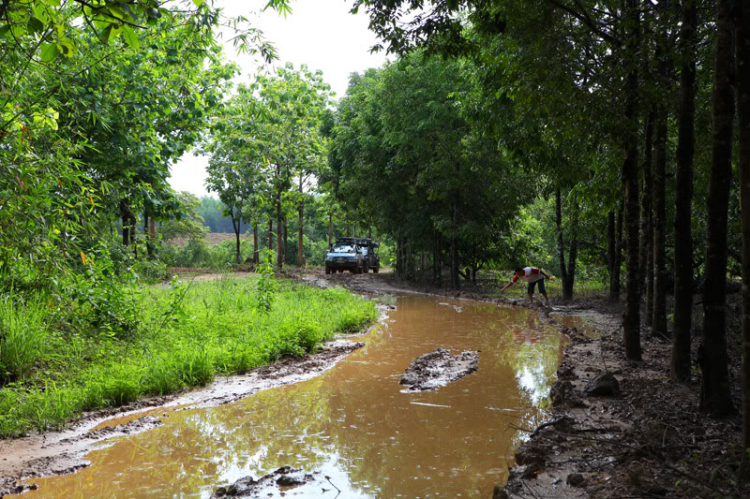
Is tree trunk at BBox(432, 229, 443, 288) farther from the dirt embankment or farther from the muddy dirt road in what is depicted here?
the dirt embankment

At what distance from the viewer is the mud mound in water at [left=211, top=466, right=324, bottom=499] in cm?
433

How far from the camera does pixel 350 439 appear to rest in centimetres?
574

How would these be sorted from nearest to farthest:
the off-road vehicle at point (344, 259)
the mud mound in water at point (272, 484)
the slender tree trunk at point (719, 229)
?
1. the mud mound in water at point (272, 484)
2. the slender tree trunk at point (719, 229)
3. the off-road vehicle at point (344, 259)

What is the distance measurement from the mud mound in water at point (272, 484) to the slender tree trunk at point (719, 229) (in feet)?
11.6

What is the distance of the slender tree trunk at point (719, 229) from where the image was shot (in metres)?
4.78

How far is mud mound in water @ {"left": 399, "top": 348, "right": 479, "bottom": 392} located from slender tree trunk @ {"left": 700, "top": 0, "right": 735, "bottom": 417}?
3.42 m

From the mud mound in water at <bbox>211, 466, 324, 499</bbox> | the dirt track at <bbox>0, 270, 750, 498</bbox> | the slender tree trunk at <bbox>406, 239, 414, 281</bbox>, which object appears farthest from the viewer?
the slender tree trunk at <bbox>406, 239, 414, 281</bbox>

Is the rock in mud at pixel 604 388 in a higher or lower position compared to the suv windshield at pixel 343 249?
lower

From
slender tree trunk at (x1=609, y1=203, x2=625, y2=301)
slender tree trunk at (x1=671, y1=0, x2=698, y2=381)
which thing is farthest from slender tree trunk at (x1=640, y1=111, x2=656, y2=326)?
slender tree trunk at (x1=609, y1=203, x2=625, y2=301)

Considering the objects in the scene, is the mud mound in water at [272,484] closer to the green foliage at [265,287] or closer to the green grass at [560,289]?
the green foliage at [265,287]

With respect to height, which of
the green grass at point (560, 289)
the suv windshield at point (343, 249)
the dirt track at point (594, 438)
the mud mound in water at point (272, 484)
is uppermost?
the suv windshield at point (343, 249)

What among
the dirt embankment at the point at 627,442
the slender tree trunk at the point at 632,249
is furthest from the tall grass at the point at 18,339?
the slender tree trunk at the point at 632,249

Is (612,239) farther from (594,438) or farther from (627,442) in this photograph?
(594,438)

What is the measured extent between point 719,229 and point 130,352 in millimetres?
7415
